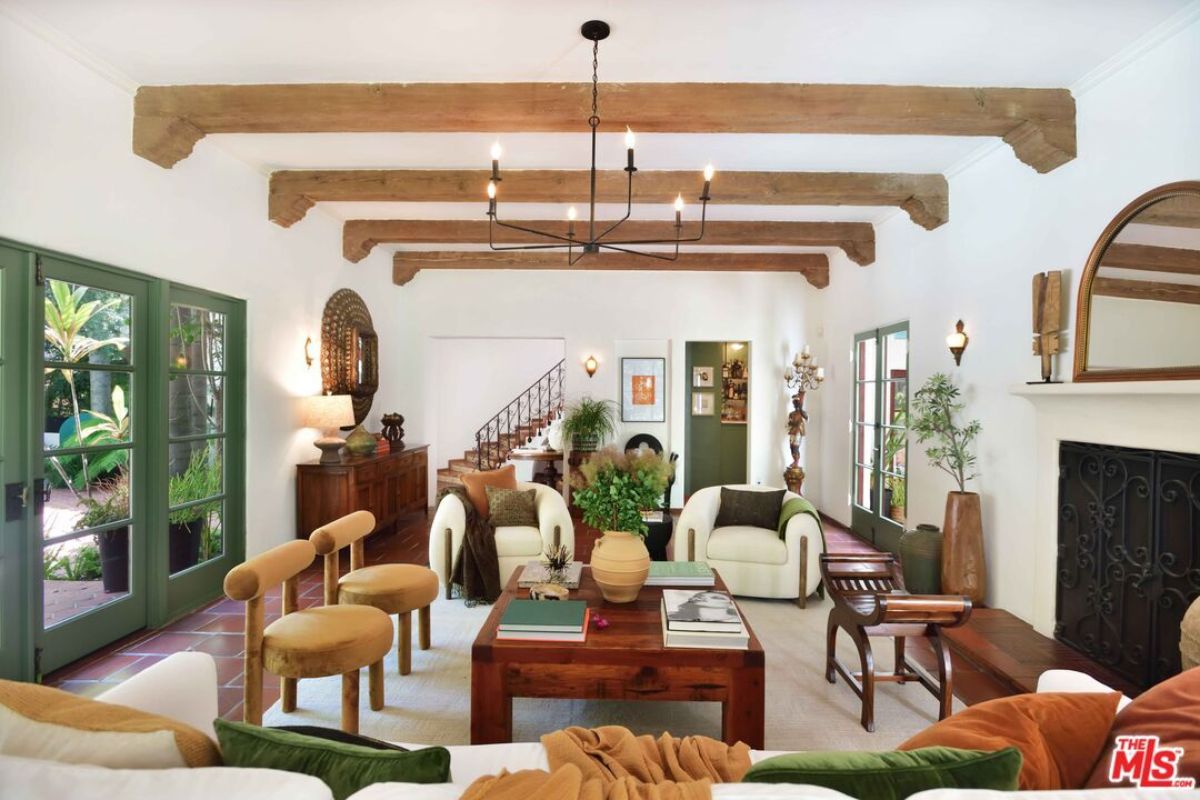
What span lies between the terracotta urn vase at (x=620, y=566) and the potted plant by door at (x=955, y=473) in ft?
8.52

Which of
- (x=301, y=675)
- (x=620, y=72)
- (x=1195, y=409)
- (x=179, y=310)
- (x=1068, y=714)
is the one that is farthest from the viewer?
(x=179, y=310)

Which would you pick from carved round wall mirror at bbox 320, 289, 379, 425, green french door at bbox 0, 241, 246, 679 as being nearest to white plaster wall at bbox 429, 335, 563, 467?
carved round wall mirror at bbox 320, 289, 379, 425

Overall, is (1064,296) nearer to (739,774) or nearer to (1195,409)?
(1195,409)

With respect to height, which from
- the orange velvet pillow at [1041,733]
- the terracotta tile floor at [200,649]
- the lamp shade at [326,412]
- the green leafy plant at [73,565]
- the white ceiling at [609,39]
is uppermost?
the white ceiling at [609,39]

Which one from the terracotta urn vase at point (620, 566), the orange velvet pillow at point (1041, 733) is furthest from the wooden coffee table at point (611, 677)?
the orange velvet pillow at point (1041, 733)

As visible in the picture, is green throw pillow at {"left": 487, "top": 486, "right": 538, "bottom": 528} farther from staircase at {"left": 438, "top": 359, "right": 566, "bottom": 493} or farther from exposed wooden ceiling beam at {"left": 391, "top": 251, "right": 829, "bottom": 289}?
A: staircase at {"left": 438, "top": 359, "right": 566, "bottom": 493}

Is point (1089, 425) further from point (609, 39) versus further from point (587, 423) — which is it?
point (587, 423)

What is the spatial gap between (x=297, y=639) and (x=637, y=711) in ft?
5.00

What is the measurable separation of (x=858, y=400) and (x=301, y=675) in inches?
232

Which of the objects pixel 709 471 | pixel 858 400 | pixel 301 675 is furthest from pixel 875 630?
pixel 709 471

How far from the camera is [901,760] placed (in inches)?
41.6

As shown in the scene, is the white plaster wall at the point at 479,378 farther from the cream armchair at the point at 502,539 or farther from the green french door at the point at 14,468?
the green french door at the point at 14,468

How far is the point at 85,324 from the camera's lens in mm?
3215

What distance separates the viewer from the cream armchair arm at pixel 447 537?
4.28 m
